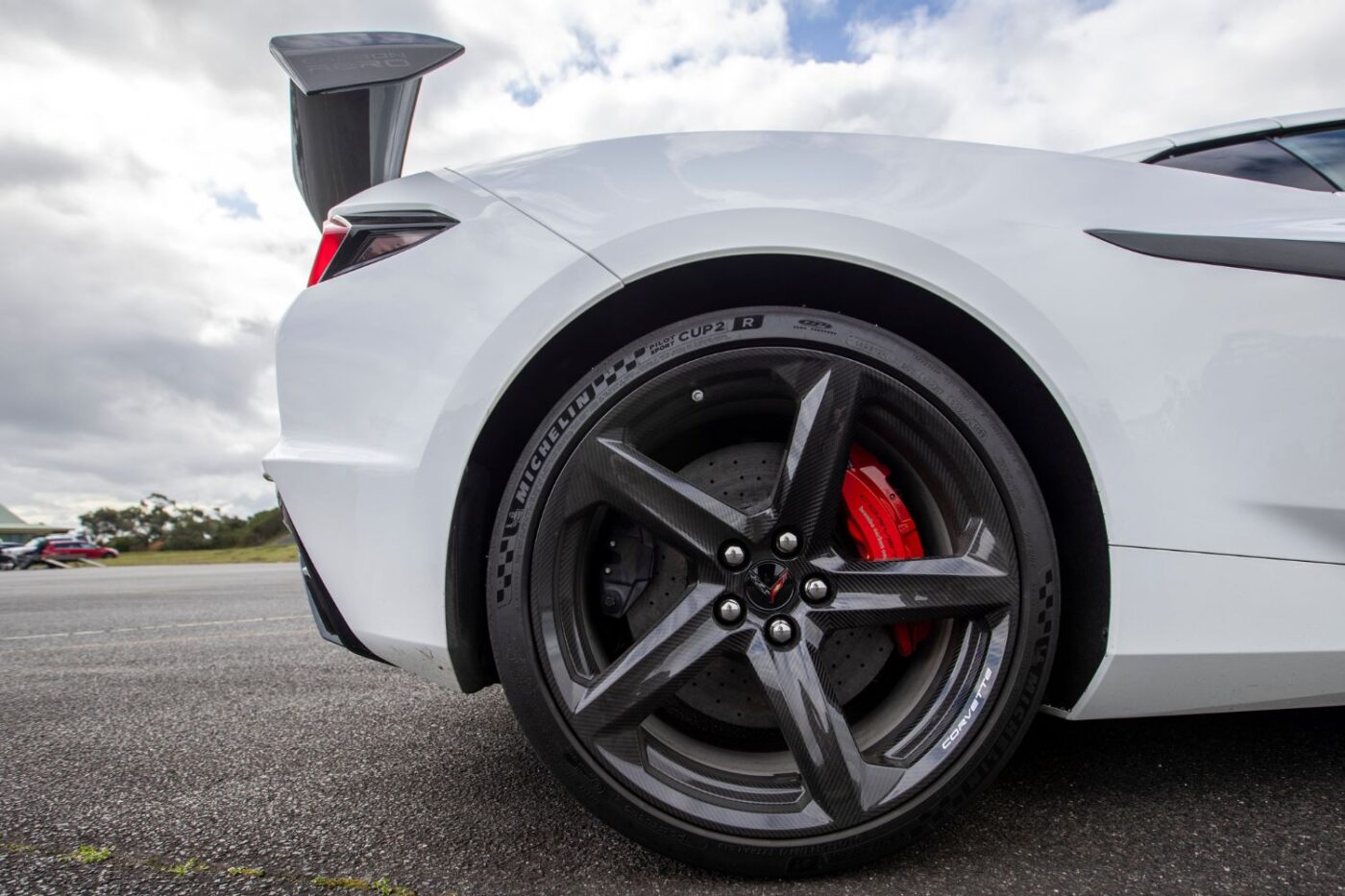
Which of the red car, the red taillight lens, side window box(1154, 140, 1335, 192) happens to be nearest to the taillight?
the red taillight lens

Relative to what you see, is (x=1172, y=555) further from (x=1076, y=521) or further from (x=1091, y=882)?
(x=1091, y=882)

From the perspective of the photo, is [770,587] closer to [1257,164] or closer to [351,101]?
[351,101]

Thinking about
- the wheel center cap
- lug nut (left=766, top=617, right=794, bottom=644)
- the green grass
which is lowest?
the green grass

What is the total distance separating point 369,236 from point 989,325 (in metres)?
1.06

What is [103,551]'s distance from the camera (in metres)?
37.8

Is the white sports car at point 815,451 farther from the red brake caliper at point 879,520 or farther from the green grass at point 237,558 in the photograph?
the green grass at point 237,558

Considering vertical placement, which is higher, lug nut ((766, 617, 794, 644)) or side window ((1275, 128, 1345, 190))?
side window ((1275, 128, 1345, 190))

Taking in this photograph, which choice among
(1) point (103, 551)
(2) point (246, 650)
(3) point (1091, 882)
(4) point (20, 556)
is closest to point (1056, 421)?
(3) point (1091, 882)

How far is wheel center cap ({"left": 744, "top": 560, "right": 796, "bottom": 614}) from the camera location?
1191 millimetres

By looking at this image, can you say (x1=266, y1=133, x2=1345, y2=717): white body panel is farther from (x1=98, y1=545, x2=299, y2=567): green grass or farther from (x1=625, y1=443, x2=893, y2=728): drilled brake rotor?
(x1=98, y1=545, x2=299, y2=567): green grass

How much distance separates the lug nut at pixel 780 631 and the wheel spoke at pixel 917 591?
0.04m

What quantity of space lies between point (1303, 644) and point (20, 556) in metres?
31.4

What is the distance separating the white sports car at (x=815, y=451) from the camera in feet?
3.81

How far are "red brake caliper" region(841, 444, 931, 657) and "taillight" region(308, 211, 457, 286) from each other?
2.68ft
